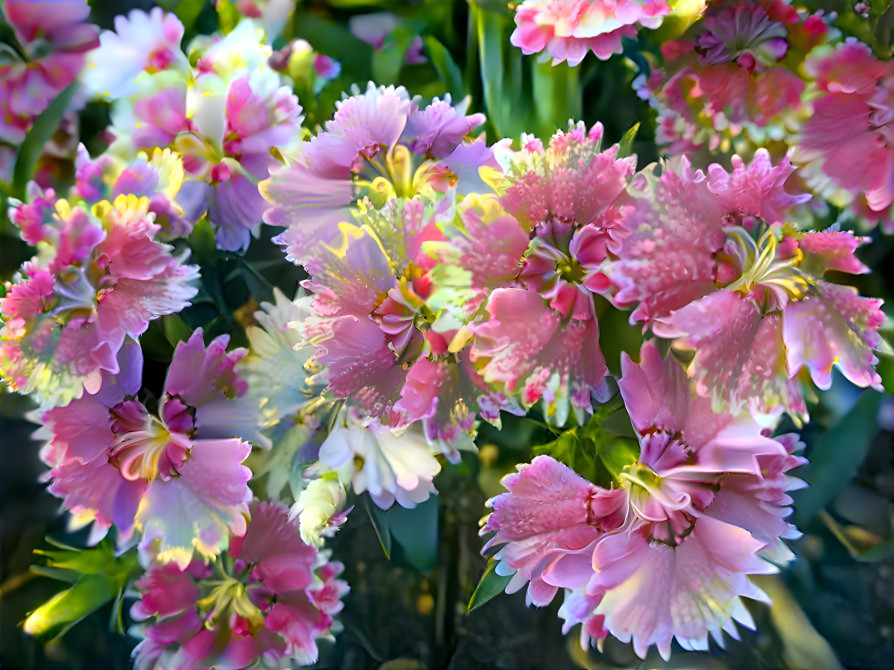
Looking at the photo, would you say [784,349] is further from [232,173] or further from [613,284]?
[232,173]

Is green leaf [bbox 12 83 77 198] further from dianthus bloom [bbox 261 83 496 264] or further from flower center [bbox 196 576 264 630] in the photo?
flower center [bbox 196 576 264 630]

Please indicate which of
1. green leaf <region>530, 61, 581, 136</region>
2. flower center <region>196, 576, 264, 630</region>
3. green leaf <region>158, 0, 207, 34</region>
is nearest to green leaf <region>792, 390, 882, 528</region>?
green leaf <region>530, 61, 581, 136</region>

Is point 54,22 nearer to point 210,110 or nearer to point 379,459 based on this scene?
point 210,110

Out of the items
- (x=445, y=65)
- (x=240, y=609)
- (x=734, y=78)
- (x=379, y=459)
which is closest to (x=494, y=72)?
(x=445, y=65)

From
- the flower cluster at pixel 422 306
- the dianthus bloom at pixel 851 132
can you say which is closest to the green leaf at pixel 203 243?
the flower cluster at pixel 422 306

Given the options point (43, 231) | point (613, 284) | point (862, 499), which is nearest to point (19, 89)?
point (43, 231)

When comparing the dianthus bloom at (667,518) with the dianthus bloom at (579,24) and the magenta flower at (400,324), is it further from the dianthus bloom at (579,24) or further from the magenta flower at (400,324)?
the dianthus bloom at (579,24)
